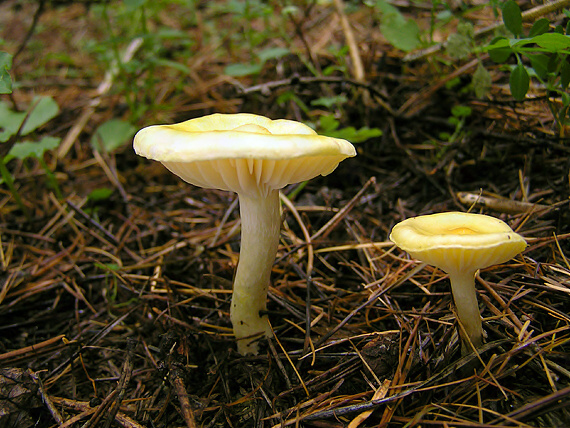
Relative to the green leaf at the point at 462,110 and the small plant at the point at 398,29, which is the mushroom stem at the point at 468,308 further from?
the small plant at the point at 398,29

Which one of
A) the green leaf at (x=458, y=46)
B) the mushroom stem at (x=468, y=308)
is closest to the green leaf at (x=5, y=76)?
the mushroom stem at (x=468, y=308)

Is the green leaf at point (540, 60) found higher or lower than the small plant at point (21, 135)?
higher

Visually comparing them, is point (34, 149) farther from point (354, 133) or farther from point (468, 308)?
point (468, 308)

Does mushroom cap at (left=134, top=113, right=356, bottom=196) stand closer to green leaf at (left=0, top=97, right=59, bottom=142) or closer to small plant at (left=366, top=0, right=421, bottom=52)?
small plant at (left=366, top=0, right=421, bottom=52)

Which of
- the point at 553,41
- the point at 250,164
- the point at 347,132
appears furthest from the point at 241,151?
the point at 553,41

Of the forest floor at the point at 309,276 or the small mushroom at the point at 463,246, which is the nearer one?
the small mushroom at the point at 463,246

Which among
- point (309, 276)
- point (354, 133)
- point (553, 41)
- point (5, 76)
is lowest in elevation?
point (309, 276)

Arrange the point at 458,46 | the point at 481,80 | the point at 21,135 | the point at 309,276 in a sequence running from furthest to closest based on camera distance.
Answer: the point at 21,135, the point at 458,46, the point at 481,80, the point at 309,276

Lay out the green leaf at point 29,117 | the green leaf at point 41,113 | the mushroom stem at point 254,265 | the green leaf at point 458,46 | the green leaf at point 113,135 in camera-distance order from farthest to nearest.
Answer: the green leaf at point 113,135 < the green leaf at point 41,113 < the green leaf at point 29,117 < the green leaf at point 458,46 < the mushroom stem at point 254,265
